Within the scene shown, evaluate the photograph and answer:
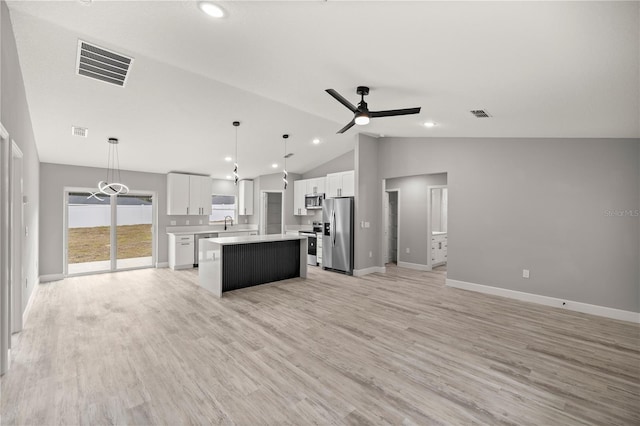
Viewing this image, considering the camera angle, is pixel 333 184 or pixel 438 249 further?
pixel 438 249

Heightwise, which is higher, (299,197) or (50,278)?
(299,197)

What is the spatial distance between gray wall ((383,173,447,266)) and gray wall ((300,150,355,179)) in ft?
4.13

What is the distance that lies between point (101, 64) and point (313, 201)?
Answer: 17.7 ft

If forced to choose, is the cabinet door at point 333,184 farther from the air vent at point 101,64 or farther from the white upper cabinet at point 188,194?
the air vent at point 101,64

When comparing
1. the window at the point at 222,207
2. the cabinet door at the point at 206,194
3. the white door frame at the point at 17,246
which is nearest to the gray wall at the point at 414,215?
the window at the point at 222,207

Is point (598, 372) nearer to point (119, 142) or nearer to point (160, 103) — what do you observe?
point (160, 103)

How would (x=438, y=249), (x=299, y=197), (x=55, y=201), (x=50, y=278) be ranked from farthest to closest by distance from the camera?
(x=299, y=197)
(x=438, y=249)
(x=55, y=201)
(x=50, y=278)

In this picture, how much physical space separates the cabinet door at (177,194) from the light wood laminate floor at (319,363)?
3181 millimetres

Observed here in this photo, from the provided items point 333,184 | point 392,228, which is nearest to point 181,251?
point 333,184

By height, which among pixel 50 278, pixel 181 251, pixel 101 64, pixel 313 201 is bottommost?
pixel 50 278

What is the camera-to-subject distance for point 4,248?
91.3 inches

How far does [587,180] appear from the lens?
410 cm

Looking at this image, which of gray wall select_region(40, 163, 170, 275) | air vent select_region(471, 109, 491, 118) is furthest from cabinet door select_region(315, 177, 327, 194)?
gray wall select_region(40, 163, 170, 275)

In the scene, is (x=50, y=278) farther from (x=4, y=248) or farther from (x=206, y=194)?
(x=4, y=248)
